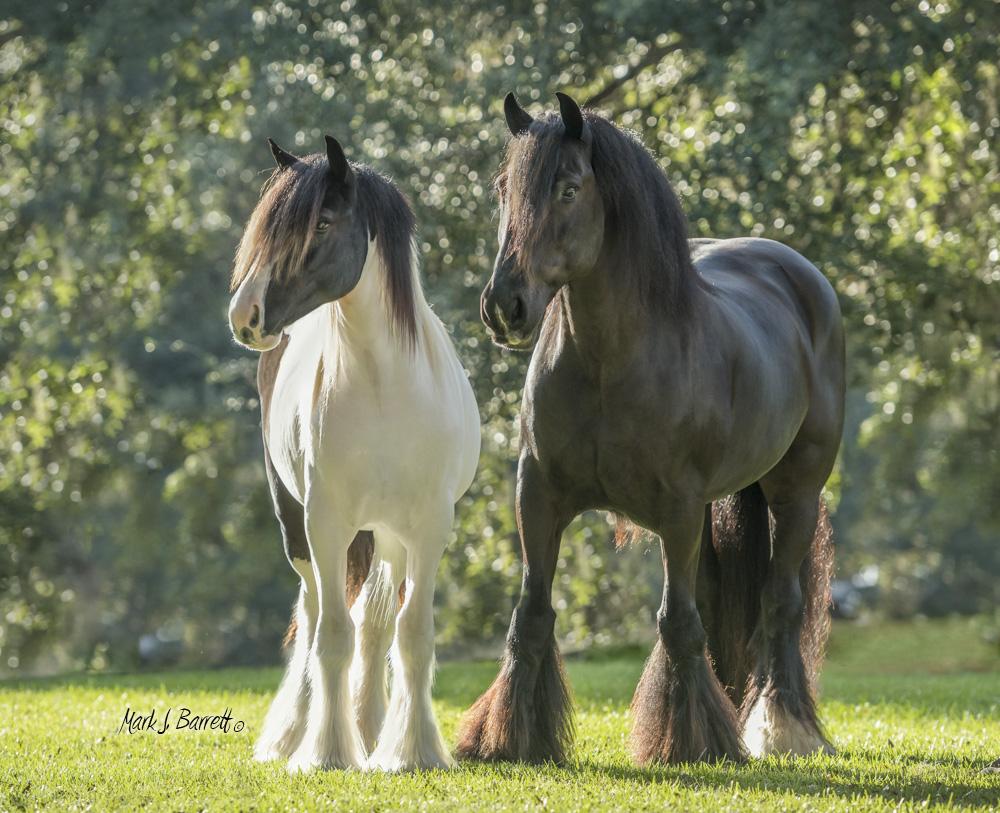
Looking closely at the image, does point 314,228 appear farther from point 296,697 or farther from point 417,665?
point 296,697

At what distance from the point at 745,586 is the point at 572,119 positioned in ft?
8.24

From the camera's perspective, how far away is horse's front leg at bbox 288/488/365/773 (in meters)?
5.19

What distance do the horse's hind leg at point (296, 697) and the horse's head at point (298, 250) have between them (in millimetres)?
1398

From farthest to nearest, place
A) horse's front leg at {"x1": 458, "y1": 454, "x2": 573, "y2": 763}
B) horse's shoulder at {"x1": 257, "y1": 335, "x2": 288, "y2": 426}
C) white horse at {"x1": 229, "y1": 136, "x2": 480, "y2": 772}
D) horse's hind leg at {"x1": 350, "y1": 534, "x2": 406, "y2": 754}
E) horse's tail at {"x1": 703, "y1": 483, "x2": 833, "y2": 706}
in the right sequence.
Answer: horse's shoulder at {"x1": 257, "y1": 335, "x2": 288, "y2": 426} → horse's tail at {"x1": 703, "y1": 483, "x2": 833, "y2": 706} → horse's hind leg at {"x1": 350, "y1": 534, "x2": 406, "y2": 754} → horse's front leg at {"x1": 458, "y1": 454, "x2": 573, "y2": 763} → white horse at {"x1": 229, "y1": 136, "x2": 480, "y2": 772}

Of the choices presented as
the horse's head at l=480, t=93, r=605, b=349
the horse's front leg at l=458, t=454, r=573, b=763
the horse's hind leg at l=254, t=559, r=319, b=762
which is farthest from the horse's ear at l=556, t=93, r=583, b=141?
the horse's hind leg at l=254, t=559, r=319, b=762

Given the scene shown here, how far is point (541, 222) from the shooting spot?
15.7ft

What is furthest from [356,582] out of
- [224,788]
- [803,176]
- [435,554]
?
[803,176]

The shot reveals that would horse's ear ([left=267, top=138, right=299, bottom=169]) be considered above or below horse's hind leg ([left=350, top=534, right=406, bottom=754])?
above

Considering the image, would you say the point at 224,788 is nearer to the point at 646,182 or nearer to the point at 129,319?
the point at 646,182

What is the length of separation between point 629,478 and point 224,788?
1886 millimetres

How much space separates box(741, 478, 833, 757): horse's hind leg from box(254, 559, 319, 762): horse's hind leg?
197 centimetres

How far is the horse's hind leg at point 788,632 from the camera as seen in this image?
5965 millimetres

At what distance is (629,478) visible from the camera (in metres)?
5.17
